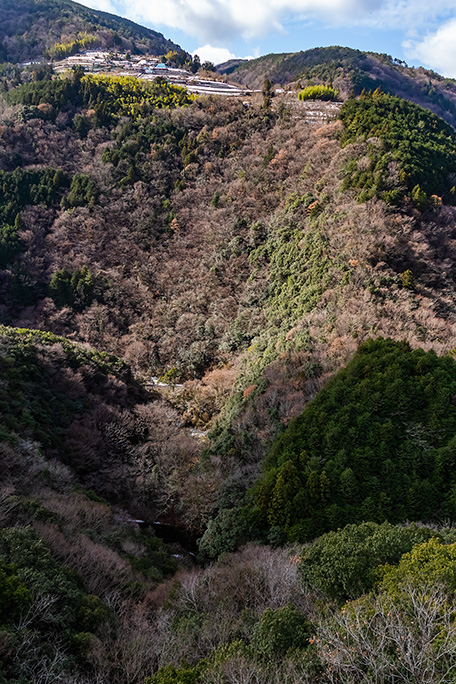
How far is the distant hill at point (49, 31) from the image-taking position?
118125 millimetres

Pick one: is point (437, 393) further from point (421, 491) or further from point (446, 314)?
point (446, 314)

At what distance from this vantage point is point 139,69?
343 ft

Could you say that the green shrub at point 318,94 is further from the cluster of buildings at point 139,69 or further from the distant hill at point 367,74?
the distant hill at point 367,74

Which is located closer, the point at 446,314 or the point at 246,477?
the point at 246,477

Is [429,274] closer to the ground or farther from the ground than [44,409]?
farther from the ground

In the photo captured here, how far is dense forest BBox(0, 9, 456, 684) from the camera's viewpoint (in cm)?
1146

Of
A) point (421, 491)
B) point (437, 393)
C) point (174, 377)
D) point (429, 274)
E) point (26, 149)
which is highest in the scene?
point (26, 149)

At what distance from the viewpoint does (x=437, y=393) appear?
72.2 ft

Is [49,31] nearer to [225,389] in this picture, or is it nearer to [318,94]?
[318,94]

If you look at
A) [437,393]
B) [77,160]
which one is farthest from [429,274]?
Result: [77,160]

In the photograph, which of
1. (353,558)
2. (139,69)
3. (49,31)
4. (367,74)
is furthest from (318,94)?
(49,31)

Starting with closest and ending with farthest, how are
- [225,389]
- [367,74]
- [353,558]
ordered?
1. [353,558]
2. [225,389]
3. [367,74]

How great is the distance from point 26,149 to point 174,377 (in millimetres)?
55746

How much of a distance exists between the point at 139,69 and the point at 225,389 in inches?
4094
